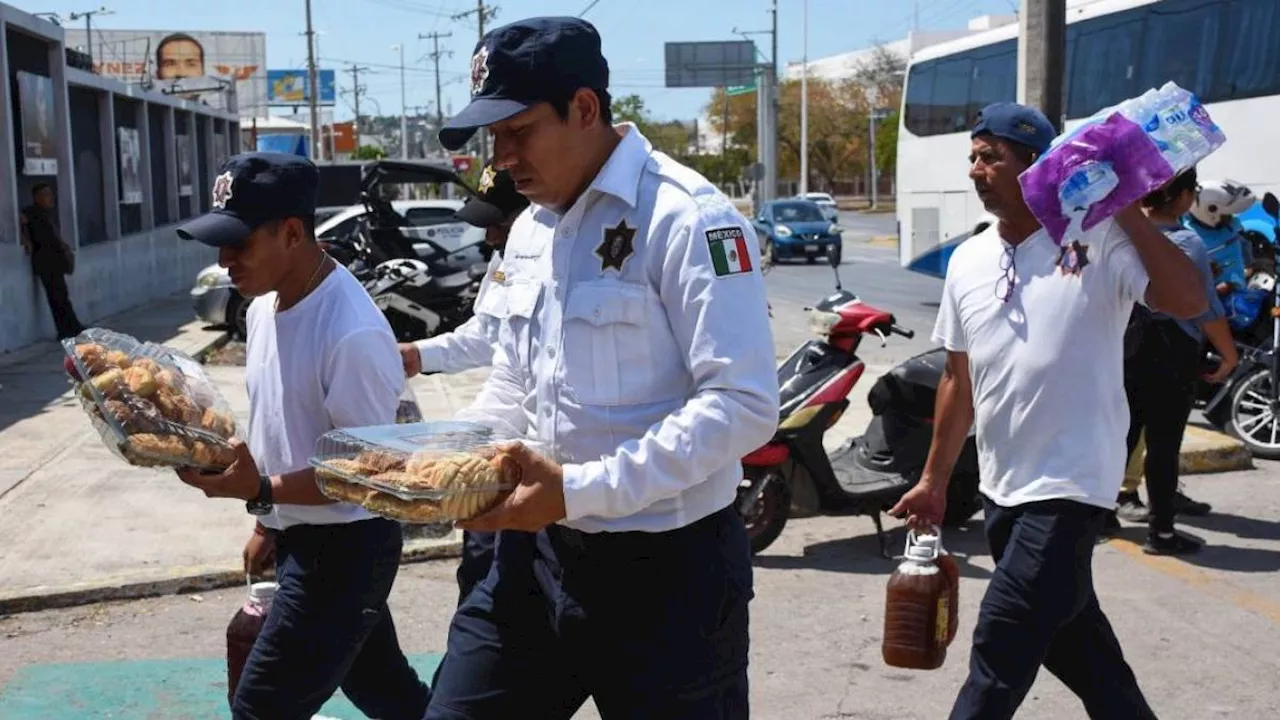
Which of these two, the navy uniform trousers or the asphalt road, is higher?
the navy uniform trousers

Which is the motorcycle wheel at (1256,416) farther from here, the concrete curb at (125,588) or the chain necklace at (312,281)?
the chain necklace at (312,281)

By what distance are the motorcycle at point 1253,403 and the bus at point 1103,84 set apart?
2.66 m

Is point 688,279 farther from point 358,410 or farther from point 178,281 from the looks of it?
point 178,281

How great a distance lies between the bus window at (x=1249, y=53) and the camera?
14.0 metres

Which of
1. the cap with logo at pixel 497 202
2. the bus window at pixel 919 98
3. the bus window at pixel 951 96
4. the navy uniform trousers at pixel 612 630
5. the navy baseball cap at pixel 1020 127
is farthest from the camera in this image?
the bus window at pixel 919 98

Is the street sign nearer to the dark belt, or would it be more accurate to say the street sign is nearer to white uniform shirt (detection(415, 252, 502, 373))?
white uniform shirt (detection(415, 252, 502, 373))

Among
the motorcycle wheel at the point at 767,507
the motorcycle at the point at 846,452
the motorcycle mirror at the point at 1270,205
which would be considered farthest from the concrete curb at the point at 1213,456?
the motorcycle wheel at the point at 767,507

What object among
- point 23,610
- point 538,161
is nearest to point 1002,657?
point 538,161

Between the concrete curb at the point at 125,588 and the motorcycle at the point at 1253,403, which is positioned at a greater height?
the motorcycle at the point at 1253,403

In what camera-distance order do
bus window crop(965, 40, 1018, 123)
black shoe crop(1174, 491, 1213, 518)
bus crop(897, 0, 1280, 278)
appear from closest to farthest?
1. black shoe crop(1174, 491, 1213, 518)
2. bus crop(897, 0, 1280, 278)
3. bus window crop(965, 40, 1018, 123)

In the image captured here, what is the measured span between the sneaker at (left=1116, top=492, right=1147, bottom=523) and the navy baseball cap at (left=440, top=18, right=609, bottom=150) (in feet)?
19.2

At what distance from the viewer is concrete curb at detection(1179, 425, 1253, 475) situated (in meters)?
8.91

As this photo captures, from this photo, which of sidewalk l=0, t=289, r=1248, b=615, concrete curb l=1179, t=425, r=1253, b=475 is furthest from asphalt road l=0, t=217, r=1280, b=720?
concrete curb l=1179, t=425, r=1253, b=475

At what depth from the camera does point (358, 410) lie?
338 cm
